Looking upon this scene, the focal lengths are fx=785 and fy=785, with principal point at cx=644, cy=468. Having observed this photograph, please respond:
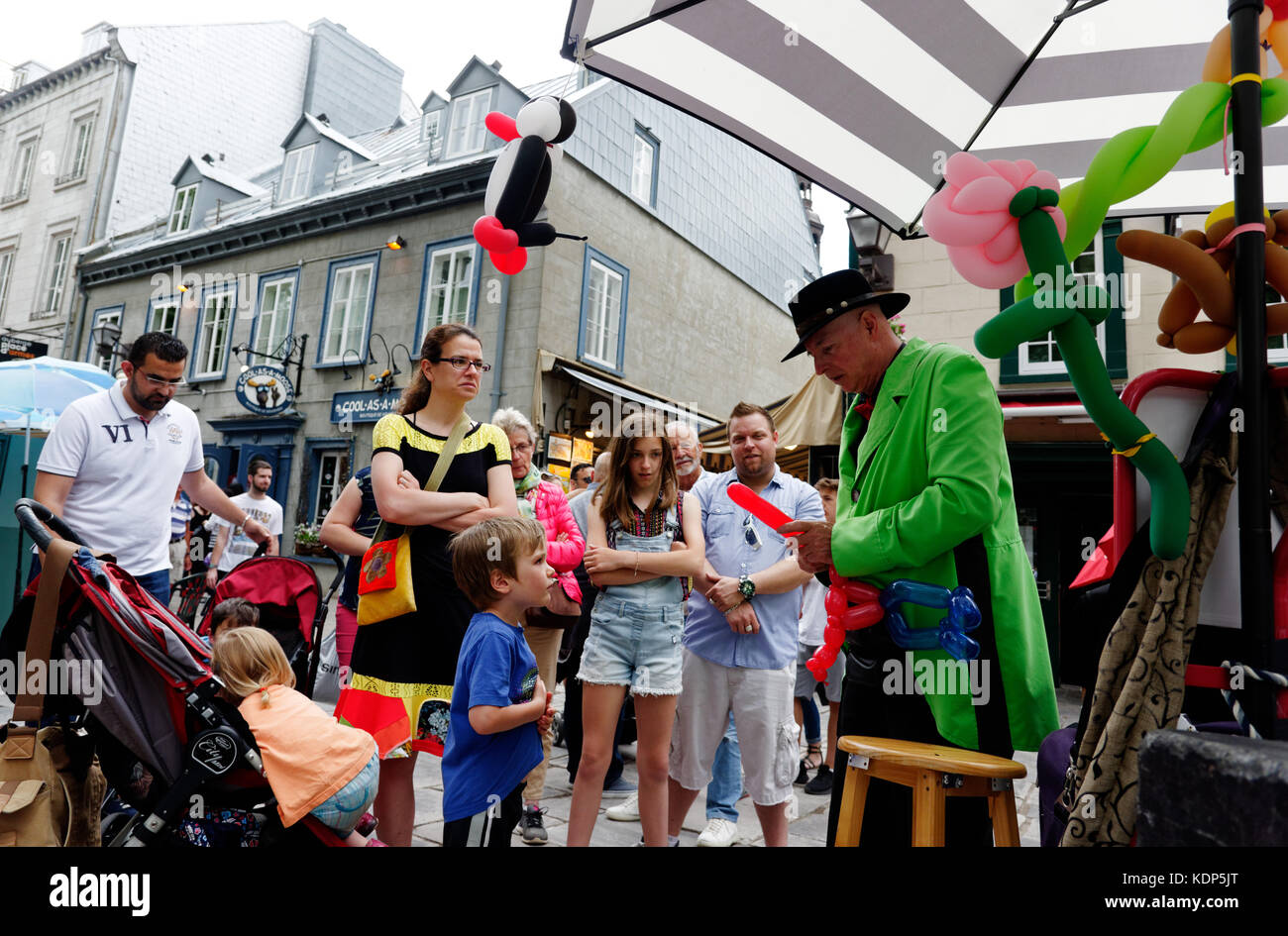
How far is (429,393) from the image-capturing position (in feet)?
10.0

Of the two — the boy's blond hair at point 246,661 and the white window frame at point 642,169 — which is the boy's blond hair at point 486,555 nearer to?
the boy's blond hair at point 246,661

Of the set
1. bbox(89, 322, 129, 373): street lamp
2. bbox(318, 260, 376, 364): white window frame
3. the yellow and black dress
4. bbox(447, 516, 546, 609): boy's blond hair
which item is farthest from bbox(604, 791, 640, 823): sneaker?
bbox(89, 322, 129, 373): street lamp

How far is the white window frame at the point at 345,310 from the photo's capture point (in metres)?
15.1

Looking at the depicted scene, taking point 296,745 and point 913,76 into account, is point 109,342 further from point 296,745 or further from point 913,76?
point 913,76

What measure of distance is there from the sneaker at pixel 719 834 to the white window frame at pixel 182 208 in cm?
2054

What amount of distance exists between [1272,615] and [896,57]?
7.42 feet

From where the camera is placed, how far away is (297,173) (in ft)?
58.3

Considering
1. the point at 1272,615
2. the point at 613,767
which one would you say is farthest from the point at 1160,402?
the point at 613,767

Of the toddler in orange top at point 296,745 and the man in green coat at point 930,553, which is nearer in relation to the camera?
the man in green coat at point 930,553

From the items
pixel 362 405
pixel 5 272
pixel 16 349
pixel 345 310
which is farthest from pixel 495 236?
pixel 5 272

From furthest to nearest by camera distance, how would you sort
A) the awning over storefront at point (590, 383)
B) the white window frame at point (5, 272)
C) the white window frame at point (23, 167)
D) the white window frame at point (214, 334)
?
the white window frame at point (23, 167) < the white window frame at point (5, 272) < the white window frame at point (214, 334) < the awning over storefront at point (590, 383)

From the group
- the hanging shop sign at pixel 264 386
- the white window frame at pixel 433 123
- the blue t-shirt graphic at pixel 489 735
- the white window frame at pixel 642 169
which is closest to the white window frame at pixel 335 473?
the hanging shop sign at pixel 264 386

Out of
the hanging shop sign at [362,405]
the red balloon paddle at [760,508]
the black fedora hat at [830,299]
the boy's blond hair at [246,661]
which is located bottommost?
the boy's blond hair at [246,661]

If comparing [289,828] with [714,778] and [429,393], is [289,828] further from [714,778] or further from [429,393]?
[714,778]
